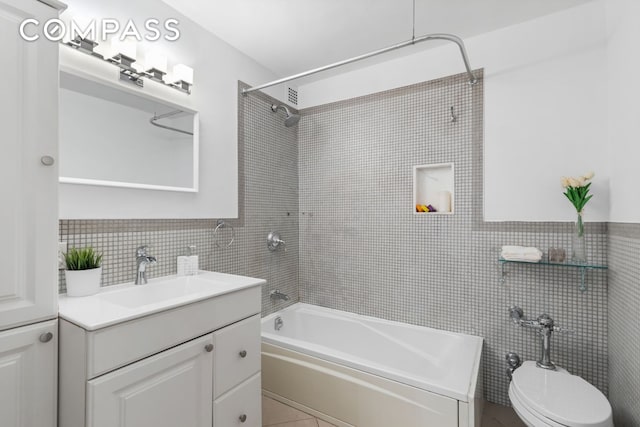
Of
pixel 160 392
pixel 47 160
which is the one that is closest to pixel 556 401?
pixel 160 392

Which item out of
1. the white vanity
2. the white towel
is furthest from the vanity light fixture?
the white towel

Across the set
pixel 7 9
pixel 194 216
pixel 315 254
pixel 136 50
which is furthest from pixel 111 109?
pixel 315 254

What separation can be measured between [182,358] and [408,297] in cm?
171

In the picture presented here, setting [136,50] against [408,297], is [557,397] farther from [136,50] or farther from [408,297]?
[136,50]

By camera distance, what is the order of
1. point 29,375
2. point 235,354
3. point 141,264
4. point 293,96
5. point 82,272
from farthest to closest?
point 293,96 < point 141,264 < point 235,354 < point 82,272 < point 29,375

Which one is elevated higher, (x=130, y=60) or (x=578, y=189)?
(x=130, y=60)

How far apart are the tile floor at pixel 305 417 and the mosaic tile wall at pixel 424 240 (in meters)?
0.10

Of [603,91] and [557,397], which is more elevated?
[603,91]

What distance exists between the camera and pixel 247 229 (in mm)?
2369

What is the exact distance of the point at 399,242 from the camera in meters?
2.43

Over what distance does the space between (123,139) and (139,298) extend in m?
0.84

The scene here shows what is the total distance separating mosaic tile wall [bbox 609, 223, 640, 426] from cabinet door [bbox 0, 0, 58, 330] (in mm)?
2355

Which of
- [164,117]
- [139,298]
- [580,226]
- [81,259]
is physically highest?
[164,117]

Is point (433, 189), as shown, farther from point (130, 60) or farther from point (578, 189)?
point (130, 60)
